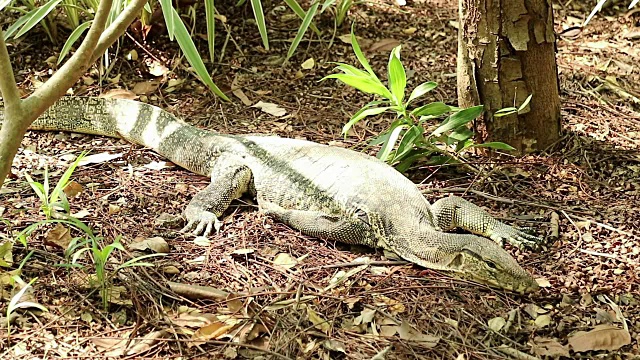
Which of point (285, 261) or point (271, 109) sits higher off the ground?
point (271, 109)

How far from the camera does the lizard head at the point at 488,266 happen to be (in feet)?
11.8

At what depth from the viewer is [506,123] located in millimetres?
4652

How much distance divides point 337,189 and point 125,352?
1.51 m

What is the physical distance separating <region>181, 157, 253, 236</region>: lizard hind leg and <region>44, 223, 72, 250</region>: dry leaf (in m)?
0.58

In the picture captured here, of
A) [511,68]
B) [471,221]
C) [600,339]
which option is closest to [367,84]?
[511,68]

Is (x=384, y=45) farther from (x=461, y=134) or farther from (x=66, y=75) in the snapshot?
(x=66, y=75)

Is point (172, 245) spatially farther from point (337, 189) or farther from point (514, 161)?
point (514, 161)

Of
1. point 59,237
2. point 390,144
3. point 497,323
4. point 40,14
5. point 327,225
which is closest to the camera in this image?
point 497,323

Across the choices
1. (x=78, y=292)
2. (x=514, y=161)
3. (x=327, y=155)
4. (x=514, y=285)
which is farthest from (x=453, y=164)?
(x=78, y=292)

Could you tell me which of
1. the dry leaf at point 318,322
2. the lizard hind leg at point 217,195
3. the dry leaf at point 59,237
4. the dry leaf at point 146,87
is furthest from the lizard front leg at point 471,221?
the dry leaf at point 146,87

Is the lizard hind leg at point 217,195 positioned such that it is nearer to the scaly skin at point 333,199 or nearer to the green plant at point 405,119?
the scaly skin at point 333,199

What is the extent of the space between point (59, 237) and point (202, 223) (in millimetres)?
715

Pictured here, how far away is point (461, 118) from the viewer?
4488mm

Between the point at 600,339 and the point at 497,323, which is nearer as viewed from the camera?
the point at 600,339
